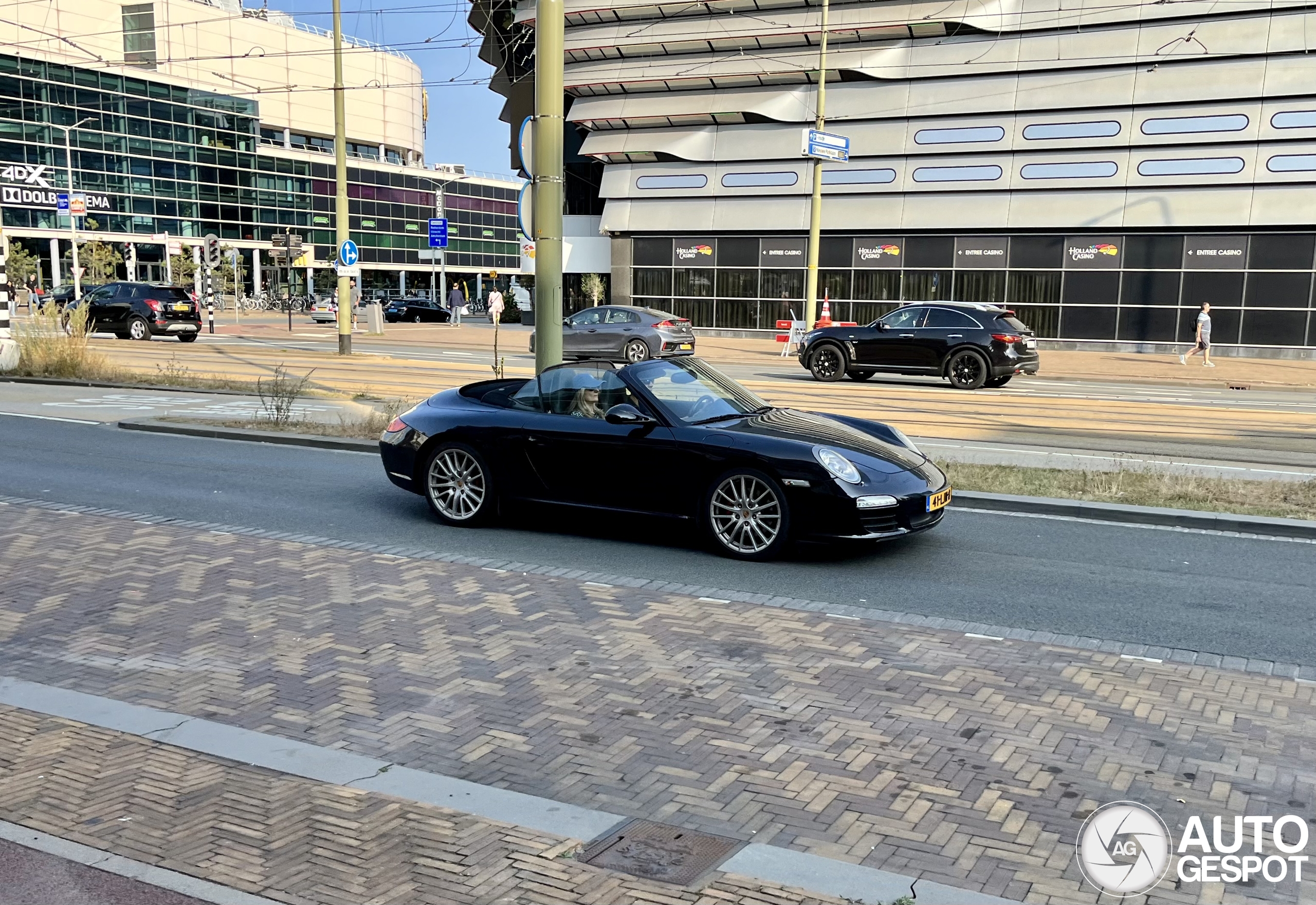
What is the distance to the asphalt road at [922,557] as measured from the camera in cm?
633

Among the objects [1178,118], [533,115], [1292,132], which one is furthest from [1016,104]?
[533,115]

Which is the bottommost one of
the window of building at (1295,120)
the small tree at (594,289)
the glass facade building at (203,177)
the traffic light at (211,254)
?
the small tree at (594,289)

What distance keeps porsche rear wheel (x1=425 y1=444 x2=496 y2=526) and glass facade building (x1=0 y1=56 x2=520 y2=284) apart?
60.6 metres

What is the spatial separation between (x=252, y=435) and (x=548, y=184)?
5.04 m

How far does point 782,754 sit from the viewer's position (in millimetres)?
4348

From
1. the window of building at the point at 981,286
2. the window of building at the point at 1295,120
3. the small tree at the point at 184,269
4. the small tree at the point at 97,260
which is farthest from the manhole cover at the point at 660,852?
the small tree at the point at 184,269

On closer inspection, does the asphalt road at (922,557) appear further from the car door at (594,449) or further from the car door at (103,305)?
the car door at (103,305)

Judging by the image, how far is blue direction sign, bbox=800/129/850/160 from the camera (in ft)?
82.8

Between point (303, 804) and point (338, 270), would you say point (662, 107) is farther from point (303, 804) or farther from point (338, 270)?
point (303, 804)

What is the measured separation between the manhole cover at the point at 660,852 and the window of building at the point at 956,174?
1337 inches

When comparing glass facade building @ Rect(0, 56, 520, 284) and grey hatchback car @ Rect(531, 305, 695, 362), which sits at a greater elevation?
glass facade building @ Rect(0, 56, 520, 284)

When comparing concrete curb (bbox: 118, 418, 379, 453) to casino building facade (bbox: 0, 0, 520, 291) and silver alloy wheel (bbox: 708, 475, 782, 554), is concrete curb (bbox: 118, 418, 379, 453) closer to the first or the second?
silver alloy wheel (bbox: 708, 475, 782, 554)

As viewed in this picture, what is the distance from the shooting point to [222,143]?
91.3 metres

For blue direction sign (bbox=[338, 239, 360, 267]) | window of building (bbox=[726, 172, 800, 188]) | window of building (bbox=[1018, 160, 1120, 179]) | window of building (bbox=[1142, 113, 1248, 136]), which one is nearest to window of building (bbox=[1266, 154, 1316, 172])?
window of building (bbox=[1142, 113, 1248, 136])
